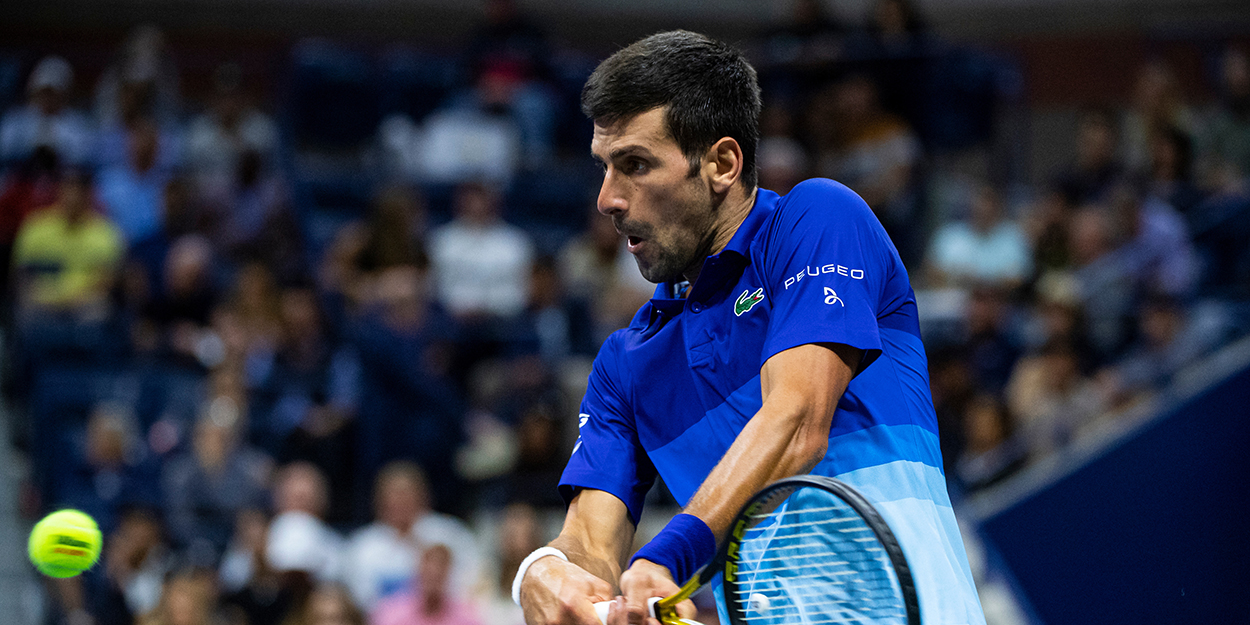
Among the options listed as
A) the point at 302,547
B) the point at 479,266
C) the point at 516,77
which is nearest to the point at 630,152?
the point at 302,547

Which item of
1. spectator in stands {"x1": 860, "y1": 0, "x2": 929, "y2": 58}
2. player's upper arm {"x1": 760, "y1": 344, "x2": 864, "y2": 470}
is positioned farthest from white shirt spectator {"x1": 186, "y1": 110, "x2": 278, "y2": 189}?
player's upper arm {"x1": 760, "y1": 344, "x2": 864, "y2": 470}

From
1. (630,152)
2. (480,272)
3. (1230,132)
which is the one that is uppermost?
(1230,132)

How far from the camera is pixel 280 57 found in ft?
45.1

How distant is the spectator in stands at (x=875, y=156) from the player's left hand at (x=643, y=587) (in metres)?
7.53

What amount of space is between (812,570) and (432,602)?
4920 millimetres

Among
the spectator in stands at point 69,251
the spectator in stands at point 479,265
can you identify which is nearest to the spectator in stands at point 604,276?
the spectator in stands at point 479,265

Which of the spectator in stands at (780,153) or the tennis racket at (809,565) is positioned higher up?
the spectator in stands at (780,153)

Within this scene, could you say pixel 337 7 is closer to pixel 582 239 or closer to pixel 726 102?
pixel 582 239

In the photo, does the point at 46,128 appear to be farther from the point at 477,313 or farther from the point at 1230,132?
the point at 1230,132

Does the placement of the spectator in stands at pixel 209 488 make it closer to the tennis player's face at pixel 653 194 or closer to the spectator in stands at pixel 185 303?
the spectator in stands at pixel 185 303

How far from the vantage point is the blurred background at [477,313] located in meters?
7.31

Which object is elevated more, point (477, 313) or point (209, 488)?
point (477, 313)

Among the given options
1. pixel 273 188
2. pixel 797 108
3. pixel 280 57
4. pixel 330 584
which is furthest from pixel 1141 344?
pixel 280 57

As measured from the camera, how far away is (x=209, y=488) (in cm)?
802
